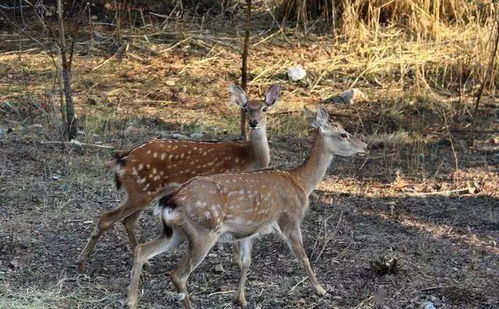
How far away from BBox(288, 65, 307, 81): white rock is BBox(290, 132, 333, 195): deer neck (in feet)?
15.8

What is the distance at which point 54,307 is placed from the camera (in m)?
6.40

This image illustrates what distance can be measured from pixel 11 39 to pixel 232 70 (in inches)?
129

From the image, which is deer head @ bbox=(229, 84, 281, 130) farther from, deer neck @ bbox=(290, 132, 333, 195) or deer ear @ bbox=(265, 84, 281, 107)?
deer neck @ bbox=(290, 132, 333, 195)

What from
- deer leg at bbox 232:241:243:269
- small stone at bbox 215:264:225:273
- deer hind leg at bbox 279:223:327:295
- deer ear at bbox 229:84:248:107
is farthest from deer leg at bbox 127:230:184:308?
deer ear at bbox 229:84:248:107

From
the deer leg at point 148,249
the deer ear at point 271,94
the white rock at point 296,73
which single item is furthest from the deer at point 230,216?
the white rock at point 296,73

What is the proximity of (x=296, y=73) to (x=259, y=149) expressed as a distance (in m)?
4.74

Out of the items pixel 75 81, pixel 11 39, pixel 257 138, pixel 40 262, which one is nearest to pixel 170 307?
pixel 40 262

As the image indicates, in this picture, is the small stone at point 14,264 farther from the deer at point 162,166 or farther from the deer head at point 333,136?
the deer head at point 333,136

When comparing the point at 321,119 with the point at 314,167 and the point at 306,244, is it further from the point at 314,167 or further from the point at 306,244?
the point at 306,244

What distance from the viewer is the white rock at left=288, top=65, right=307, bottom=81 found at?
40.7 ft

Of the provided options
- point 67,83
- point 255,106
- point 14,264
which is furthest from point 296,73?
point 14,264

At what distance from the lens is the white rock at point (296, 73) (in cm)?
1239

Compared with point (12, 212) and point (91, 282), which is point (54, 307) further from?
point (12, 212)

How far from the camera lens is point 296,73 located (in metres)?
12.4
